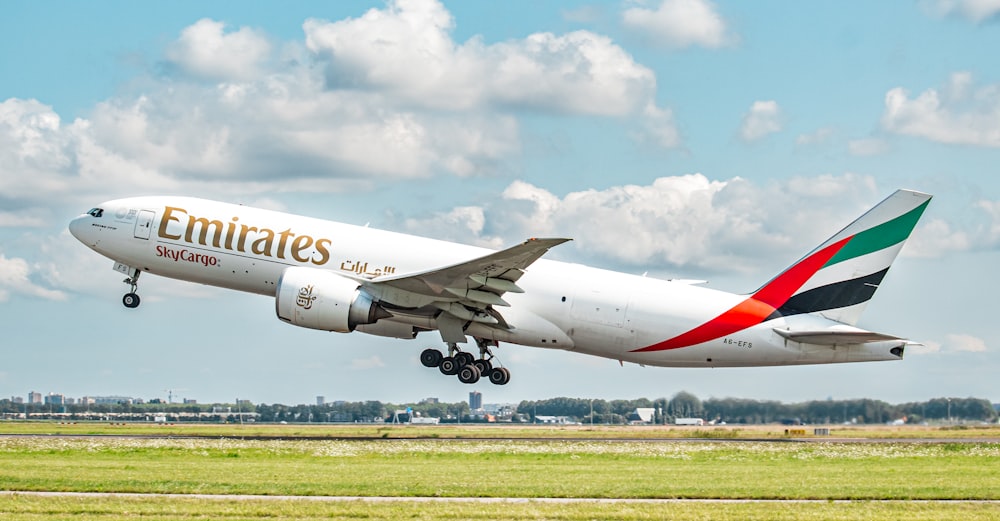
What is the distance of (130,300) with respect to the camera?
1860 inches

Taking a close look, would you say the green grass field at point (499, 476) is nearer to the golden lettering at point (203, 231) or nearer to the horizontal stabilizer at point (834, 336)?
the horizontal stabilizer at point (834, 336)

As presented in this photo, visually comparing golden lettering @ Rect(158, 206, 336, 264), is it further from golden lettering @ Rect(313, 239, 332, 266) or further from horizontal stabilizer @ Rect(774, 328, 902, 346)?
horizontal stabilizer @ Rect(774, 328, 902, 346)

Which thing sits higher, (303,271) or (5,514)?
(303,271)

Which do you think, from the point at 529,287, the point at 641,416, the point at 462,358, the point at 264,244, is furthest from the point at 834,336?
the point at 641,416

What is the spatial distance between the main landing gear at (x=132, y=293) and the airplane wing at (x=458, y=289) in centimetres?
1088

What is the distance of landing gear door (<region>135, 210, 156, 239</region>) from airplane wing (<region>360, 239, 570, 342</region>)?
923 cm

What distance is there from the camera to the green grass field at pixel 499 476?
22.3m

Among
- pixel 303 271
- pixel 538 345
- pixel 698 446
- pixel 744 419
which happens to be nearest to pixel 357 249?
pixel 303 271

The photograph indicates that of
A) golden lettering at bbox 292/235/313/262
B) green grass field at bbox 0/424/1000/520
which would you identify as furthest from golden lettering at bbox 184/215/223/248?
green grass field at bbox 0/424/1000/520

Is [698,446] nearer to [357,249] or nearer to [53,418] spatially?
[357,249]

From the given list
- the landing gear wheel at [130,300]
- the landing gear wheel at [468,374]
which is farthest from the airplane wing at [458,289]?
the landing gear wheel at [130,300]

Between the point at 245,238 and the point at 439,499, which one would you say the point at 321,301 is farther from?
the point at 439,499

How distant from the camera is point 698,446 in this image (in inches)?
1713

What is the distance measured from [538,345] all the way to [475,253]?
169 inches
